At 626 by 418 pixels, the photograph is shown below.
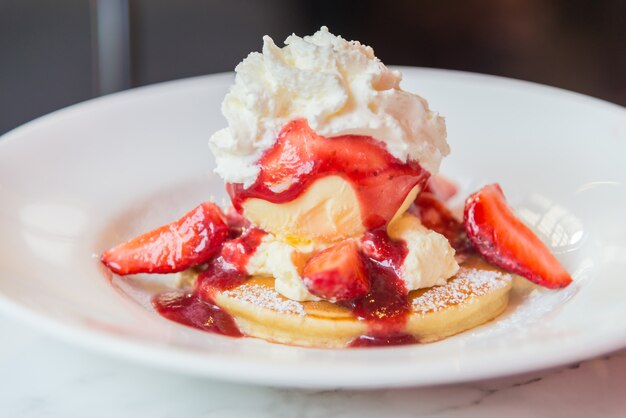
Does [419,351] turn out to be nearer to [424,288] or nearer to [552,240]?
[424,288]

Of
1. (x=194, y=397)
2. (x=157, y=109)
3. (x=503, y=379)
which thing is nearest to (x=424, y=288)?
(x=503, y=379)

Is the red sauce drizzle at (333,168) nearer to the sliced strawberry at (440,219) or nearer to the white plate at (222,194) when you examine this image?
the sliced strawberry at (440,219)

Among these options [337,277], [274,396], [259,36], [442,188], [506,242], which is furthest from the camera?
[259,36]

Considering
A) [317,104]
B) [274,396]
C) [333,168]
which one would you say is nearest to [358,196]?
[333,168]

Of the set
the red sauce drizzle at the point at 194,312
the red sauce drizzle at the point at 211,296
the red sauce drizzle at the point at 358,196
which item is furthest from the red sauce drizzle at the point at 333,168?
the red sauce drizzle at the point at 194,312

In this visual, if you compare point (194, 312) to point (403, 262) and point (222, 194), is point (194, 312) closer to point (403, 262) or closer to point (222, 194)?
point (403, 262)

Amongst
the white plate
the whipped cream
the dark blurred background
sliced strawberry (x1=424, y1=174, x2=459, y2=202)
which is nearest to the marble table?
the white plate

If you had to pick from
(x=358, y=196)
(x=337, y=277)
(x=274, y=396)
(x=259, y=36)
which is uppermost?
Answer: (x=259, y=36)
